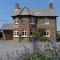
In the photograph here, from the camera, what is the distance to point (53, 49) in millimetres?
5473

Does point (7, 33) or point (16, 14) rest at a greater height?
point (16, 14)

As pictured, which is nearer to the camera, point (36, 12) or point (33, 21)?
point (33, 21)

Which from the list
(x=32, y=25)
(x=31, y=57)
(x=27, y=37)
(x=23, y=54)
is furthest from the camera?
(x=32, y=25)

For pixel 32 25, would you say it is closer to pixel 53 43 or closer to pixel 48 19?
pixel 48 19

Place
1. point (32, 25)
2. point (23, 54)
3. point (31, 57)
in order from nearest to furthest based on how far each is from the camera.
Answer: point (31, 57) < point (23, 54) < point (32, 25)

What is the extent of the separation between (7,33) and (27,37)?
7351 millimetres

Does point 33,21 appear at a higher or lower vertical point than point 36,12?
lower

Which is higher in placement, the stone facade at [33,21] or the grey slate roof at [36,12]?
the grey slate roof at [36,12]

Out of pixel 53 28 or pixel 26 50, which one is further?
pixel 53 28

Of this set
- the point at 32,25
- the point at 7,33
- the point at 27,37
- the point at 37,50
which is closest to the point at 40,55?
the point at 37,50

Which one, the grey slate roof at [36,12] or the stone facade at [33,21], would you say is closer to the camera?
the stone facade at [33,21]

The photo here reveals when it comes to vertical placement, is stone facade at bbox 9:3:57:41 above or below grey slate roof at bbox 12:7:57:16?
below

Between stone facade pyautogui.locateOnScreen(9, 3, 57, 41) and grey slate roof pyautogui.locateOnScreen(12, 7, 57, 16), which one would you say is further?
grey slate roof pyautogui.locateOnScreen(12, 7, 57, 16)

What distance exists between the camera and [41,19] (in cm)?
5100
